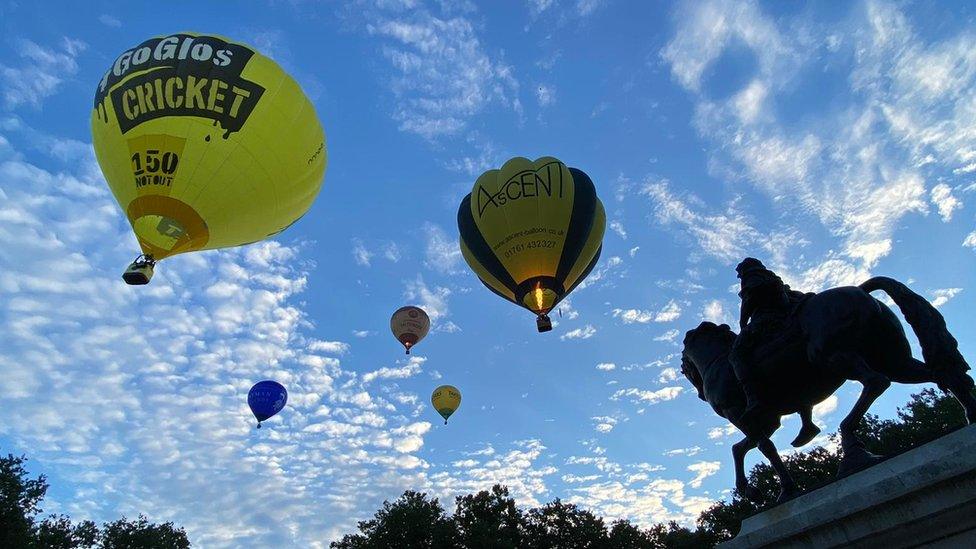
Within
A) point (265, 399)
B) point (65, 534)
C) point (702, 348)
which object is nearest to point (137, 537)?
point (65, 534)

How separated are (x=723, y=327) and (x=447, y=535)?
42.0m

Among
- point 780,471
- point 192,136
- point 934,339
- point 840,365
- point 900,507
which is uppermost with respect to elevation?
point 192,136

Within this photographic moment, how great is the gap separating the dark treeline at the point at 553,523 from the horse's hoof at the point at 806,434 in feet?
123

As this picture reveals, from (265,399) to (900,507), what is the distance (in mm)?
34571

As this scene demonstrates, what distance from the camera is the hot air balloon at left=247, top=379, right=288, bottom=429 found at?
33.8 metres

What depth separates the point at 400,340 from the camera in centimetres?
3619

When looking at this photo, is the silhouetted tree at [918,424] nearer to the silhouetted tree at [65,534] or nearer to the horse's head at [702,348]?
the horse's head at [702,348]

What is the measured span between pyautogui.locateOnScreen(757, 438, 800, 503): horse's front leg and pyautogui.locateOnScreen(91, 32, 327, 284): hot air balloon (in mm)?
16796

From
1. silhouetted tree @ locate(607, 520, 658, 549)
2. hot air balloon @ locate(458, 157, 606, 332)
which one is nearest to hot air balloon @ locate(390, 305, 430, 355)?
hot air balloon @ locate(458, 157, 606, 332)

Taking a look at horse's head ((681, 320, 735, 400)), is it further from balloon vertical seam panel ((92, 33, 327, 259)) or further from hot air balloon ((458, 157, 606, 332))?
hot air balloon ((458, 157, 606, 332))

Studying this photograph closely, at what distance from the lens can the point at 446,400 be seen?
41750mm

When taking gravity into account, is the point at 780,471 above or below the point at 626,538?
below

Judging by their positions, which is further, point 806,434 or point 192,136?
point 192,136

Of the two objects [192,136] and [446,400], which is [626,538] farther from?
[192,136]
